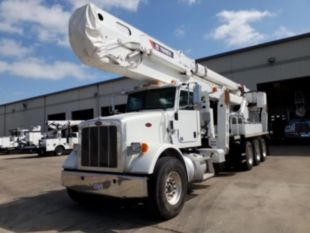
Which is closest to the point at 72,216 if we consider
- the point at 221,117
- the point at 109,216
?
the point at 109,216

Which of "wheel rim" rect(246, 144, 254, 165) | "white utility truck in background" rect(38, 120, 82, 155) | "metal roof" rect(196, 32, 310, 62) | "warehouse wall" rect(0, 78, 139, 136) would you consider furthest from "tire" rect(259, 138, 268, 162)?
"white utility truck in background" rect(38, 120, 82, 155)

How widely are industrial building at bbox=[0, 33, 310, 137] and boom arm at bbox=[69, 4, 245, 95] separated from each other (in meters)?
1.25

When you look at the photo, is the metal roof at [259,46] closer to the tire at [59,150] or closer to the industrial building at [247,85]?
the industrial building at [247,85]

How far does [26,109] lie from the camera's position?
45.5m

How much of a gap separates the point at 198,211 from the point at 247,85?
60.2 feet

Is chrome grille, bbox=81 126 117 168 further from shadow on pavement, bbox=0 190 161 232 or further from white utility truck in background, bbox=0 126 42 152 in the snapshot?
white utility truck in background, bbox=0 126 42 152

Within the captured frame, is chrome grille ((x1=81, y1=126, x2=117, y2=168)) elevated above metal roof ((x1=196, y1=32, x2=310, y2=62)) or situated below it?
below

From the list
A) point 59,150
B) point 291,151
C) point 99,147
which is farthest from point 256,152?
point 59,150

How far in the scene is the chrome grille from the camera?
6125 millimetres

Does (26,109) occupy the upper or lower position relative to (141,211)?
upper

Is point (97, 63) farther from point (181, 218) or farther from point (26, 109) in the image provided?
point (26, 109)

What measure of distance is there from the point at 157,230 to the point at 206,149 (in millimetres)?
3742

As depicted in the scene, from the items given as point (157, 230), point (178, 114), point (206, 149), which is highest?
point (178, 114)

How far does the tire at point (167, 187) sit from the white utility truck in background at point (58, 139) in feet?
64.5
